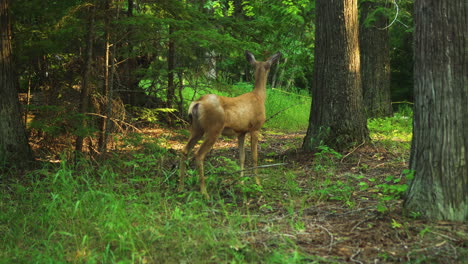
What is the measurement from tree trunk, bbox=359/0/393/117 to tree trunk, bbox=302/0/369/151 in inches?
186

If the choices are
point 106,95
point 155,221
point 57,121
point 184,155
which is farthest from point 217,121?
point 106,95

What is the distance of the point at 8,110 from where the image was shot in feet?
22.9

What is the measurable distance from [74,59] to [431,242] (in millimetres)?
7192

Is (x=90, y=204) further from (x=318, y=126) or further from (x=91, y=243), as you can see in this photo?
(x=318, y=126)

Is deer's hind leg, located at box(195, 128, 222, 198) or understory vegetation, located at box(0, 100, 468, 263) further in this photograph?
deer's hind leg, located at box(195, 128, 222, 198)

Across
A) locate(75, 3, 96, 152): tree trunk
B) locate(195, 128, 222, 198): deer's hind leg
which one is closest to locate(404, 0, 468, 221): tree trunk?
locate(195, 128, 222, 198): deer's hind leg

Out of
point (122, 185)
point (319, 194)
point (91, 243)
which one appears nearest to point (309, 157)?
point (319, 194)

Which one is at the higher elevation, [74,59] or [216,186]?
[74,59]

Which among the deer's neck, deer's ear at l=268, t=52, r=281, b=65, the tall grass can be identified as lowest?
the tall grass

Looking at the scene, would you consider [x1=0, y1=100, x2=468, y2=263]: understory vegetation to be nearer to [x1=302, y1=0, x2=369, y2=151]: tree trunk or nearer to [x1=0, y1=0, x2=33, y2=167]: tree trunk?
[x1=0, y1=0, x2=33, y2=167]: tree trunk

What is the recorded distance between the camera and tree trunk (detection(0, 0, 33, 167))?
693 centimetres

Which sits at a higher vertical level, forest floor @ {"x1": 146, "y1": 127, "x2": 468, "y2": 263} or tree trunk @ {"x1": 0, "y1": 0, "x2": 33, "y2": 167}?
tree trunk @ {"x1": 0, "y1": 0, "x2": 33, "y2": 167}

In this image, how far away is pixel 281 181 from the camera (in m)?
6.49

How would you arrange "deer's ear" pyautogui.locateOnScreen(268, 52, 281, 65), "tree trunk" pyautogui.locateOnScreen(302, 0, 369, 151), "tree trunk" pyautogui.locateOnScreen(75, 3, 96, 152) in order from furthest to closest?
1. "tree trunk" pyautogui.locateOnScreen(302, 0, 369, 151)
2. "tree trunk" pyautogui.locateOnScreen(75, 3, 96, 152)
3. "deer's ear" pyautogui.locateOnScreen(268, 52, 281, 65)
